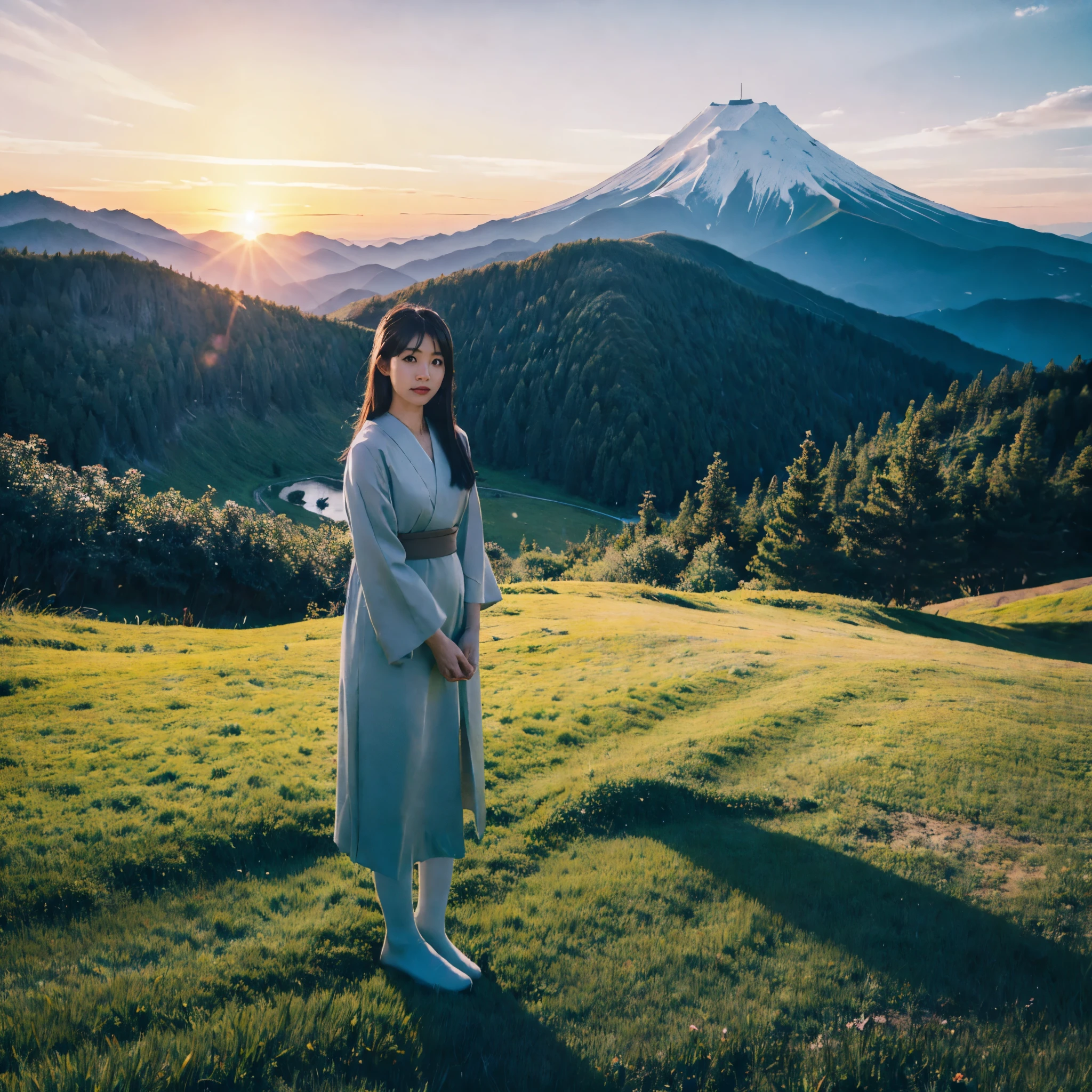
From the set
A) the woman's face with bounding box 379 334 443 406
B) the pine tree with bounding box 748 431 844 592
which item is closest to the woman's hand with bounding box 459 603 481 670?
the woman's face with bounding box 379 334 443 406

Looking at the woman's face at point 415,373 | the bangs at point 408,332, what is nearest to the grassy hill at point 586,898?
the woman's face at point 415,373

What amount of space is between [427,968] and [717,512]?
53.1m

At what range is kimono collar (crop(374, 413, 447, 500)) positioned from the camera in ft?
13.0

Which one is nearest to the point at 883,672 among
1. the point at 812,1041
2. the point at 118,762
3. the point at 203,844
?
the point at 812,1041

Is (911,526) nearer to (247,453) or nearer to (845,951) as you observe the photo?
(845,951)

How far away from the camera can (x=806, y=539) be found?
4266 cm

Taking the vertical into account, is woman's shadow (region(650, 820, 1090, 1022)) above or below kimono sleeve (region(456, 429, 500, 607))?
below

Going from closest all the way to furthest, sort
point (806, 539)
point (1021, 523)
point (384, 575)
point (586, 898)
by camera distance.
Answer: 1. point (384, 575)
2. point (586, 898)
3. point (806, 539)
4. point (1021, 523)

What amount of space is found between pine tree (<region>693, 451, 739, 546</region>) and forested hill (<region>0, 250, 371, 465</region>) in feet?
125

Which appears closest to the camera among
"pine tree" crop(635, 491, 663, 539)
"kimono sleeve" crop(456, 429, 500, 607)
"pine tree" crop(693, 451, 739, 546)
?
"kimono sleeve" crop(456, 429, 500, 607)

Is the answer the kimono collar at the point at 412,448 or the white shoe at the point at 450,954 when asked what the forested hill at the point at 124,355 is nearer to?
the kimono collar at the point at 412,448

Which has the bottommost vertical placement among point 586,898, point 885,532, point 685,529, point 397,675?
point 685,529

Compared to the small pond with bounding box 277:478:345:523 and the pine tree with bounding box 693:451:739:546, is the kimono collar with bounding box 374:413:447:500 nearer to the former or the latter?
the pine tree with bounding box 693:451:739:546

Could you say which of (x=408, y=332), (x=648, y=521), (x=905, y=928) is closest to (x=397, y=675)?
(x=408, y=332)
